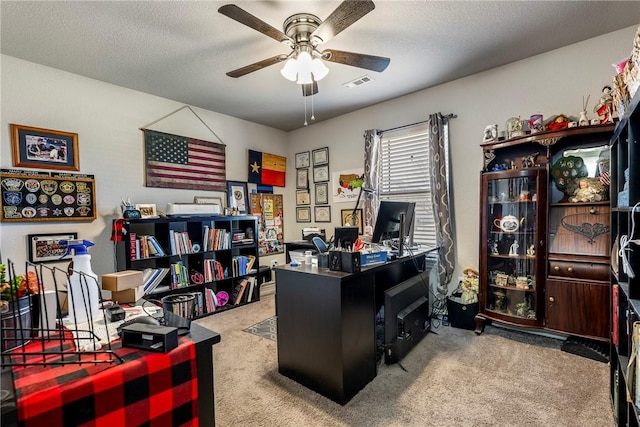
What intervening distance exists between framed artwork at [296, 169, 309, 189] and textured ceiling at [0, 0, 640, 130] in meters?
1.62

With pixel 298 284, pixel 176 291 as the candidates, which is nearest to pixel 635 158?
pixel 298 284

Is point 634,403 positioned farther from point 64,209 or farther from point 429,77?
point 64,209

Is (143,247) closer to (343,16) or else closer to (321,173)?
(321,173)

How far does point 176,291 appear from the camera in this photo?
339cm

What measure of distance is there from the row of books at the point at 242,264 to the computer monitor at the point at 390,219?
2071 mm

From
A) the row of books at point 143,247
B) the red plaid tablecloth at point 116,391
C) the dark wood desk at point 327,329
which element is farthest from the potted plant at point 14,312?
the row of books at point 143,247

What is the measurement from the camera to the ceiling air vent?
3.08m

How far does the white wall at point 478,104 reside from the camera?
249cm

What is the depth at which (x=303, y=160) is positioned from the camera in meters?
→ 4.77

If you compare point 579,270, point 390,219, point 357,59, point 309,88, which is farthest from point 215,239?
point 579,270

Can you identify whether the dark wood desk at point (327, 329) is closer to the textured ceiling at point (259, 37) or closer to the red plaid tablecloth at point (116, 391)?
the red plaid tablecloth at point (116, 391)

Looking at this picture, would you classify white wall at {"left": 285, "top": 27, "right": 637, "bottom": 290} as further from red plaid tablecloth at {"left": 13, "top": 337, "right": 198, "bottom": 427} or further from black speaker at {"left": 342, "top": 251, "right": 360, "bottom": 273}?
red plaid tablecloth at {"left": 13, "top": 337, "right": 198, "bottom": 427}

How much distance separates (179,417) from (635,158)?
1895mm

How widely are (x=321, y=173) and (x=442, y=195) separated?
1.92m
